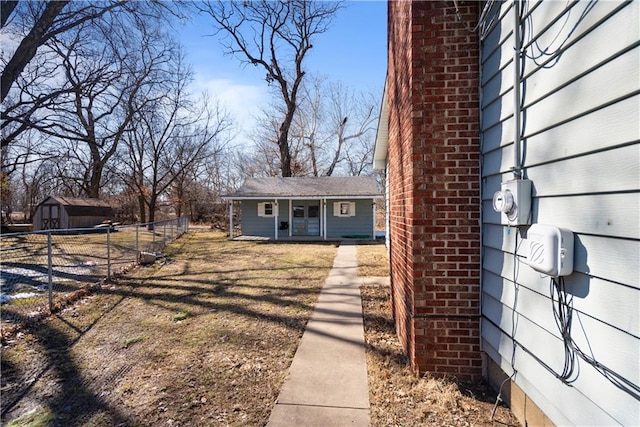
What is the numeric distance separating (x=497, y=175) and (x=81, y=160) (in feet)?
122

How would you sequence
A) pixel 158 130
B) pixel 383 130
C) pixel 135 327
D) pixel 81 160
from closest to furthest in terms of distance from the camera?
pixel 135 327
pixel 383 130
pixel 158 130
pixel 81 160

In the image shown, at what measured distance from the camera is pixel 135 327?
469 cm

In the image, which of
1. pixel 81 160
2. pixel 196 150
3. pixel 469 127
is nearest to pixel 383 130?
pixel 469 127

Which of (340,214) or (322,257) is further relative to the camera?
(340,214)

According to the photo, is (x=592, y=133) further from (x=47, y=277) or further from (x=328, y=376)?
(x=47, y=277)

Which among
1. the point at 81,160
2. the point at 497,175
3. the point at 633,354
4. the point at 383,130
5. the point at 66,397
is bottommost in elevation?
the point at 66,397

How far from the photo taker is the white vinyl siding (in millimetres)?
1402

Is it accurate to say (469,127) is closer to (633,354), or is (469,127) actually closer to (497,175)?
(497,175)

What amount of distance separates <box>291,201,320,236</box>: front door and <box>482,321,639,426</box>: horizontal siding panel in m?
15.9

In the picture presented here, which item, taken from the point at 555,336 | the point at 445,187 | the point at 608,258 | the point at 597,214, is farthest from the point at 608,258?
the point at 445,187

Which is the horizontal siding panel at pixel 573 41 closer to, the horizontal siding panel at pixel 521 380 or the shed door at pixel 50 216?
the horizontal siding panel at pixel 521 380

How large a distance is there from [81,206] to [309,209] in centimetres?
1875

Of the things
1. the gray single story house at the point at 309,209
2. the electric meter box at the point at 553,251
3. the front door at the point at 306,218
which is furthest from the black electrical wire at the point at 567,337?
the front door at the point at 306,218

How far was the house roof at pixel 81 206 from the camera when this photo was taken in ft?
77.8
